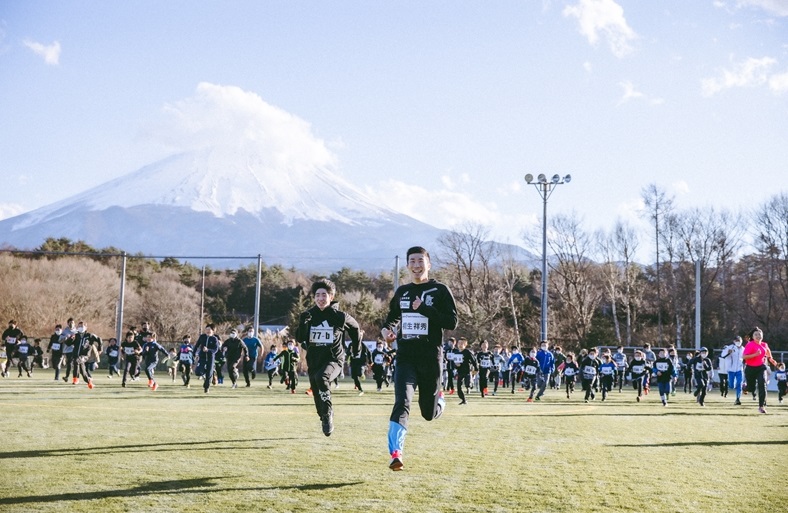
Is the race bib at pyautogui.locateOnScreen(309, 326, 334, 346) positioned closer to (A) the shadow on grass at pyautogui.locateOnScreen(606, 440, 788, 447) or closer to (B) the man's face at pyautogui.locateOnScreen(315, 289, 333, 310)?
(B) the man's face at pyautogui.locateOnScreen(315, 289, 333, 310)

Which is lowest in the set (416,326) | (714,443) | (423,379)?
(714,443)

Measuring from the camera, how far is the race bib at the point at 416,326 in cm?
748

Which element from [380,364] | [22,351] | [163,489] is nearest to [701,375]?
[380,364]

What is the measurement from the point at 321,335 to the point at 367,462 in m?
2.17

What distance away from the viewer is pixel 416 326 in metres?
7.49

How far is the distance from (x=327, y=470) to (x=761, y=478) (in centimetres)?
463

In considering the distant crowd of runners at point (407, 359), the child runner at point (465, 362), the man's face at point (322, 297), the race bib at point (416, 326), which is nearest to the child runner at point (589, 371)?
the distant crowd of runners at point (407, 359)

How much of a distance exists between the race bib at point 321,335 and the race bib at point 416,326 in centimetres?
247

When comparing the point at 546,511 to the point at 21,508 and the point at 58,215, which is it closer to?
the point at 21,508

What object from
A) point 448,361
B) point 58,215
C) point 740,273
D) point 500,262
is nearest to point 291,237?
point 58,215

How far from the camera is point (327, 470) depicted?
7578mm

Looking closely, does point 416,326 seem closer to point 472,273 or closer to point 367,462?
point 367,462

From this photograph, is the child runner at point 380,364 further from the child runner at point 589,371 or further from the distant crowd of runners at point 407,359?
the child runner at point 589,371

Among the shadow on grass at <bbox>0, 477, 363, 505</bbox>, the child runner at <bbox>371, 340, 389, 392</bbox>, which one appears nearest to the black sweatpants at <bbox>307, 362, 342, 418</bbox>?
the shadow on grass at <bbox>0, 477, 363, 505</bbox>
